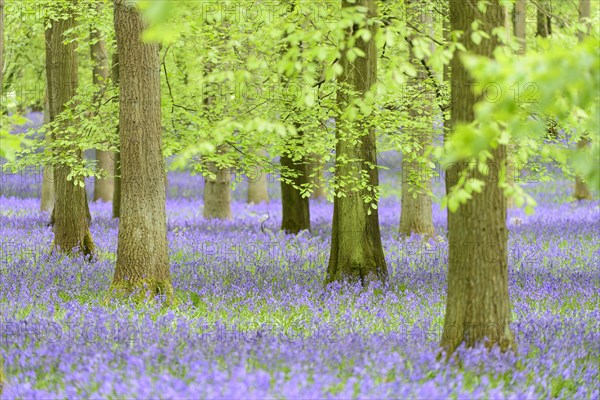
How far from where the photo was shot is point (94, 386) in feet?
17.7

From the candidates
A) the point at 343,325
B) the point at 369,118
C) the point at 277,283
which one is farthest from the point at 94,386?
the point at 369,118

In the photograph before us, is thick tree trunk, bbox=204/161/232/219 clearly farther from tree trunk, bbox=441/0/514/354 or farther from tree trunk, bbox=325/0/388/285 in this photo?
tree trunk, bbox=441/0/514/354

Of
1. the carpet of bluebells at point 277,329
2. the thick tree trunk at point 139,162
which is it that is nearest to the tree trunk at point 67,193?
the carpet of bluebells at point 277,329

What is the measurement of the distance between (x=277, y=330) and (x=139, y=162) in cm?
293

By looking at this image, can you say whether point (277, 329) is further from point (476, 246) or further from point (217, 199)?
point (217, 199)

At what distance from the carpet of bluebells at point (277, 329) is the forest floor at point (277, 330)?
21 mm

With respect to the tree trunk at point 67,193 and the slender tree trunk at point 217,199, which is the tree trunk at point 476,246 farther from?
the slender tree trunk at point 217,199

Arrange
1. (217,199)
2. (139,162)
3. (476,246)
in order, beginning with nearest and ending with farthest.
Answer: (476,246) → (139,162) → (217,199)

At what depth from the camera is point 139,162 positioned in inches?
363

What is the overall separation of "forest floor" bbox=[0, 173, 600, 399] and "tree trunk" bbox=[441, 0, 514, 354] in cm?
27

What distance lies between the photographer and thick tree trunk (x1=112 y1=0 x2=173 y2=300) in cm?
923

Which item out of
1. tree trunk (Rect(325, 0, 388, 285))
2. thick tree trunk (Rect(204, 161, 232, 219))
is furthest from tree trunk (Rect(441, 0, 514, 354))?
thick tree trunk (Rect(204, 161, 232, 219))

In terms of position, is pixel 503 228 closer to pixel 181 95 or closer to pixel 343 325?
pixel 343 325

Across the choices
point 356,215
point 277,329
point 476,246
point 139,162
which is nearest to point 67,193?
point 139,162
